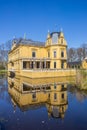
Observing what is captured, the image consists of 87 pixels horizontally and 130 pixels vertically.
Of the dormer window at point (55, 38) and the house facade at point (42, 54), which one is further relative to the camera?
the dormer window at point (55, 38)

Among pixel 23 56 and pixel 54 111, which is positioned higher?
pixel 23 56

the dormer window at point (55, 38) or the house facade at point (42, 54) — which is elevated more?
the dormer window at point (55, 38)

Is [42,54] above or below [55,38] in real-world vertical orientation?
below

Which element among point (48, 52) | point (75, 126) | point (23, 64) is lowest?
point (75, 126)

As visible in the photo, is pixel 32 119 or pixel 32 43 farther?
pixel 32 43

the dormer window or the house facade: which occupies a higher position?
Answer: the dormer window

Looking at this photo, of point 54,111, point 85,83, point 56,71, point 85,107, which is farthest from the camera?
point 56,71

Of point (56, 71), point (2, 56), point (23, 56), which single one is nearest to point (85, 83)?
point (56, 71)

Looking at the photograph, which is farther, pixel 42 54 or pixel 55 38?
pixel 42 54

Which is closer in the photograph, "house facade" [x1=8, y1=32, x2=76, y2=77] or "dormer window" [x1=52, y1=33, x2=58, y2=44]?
"house facade" [x1=8, y1=32, x2=76, y2=77]

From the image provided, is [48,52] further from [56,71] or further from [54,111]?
[54,111]

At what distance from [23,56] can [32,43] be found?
180 inches

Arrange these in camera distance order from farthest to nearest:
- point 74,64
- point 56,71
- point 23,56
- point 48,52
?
1. point 74,64
2. point 48,52
3. point 23,56
4. point 56,71

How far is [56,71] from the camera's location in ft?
120
